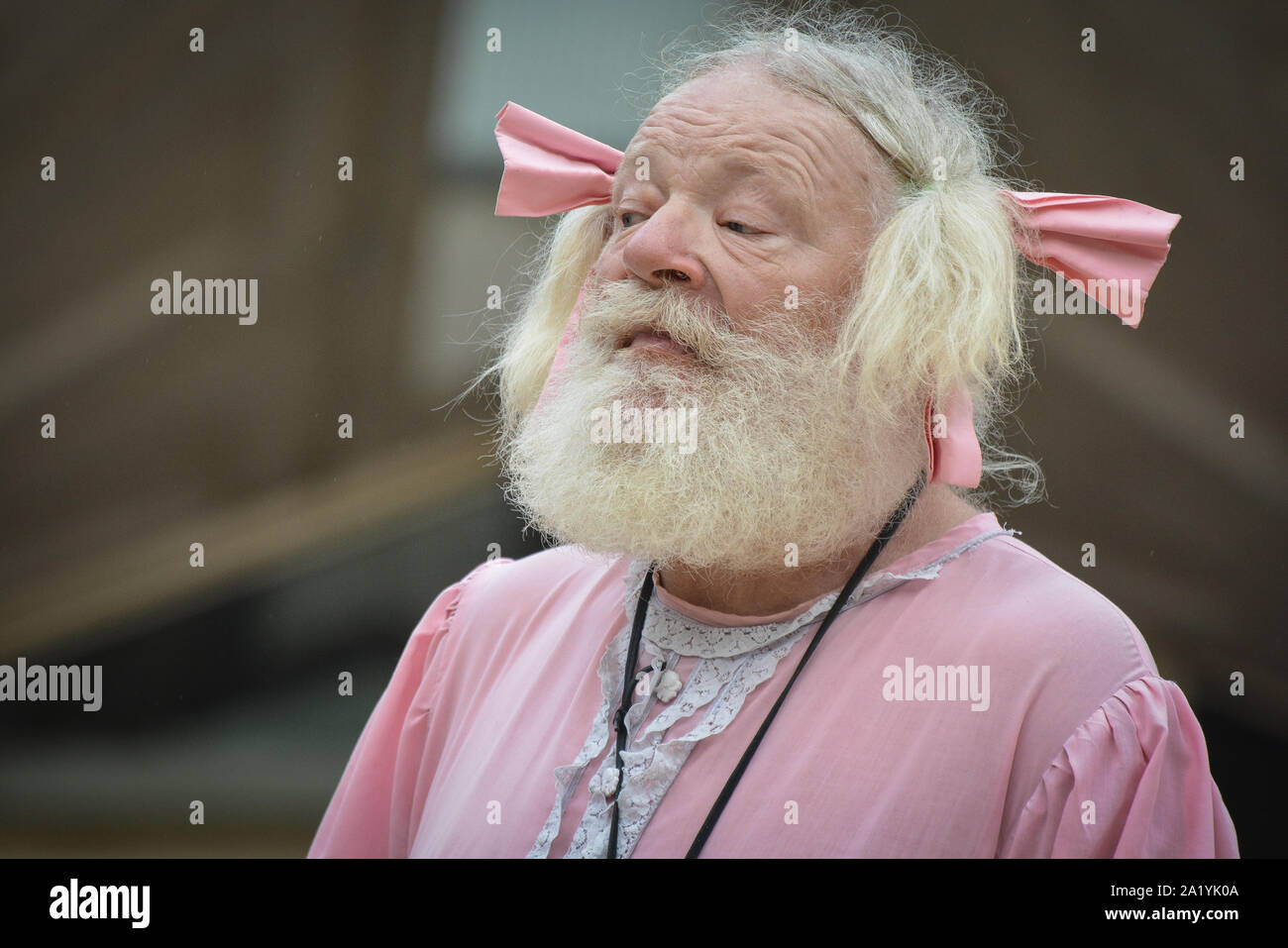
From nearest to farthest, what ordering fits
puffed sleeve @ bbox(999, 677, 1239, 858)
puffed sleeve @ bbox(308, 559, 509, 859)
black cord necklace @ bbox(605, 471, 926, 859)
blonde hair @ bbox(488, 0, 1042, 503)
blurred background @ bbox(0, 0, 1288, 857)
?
1. puffed sleeve @ bbox(999, 677, 1239, 858)
2. black cord necklace @ bbox(605, 471, 926, 859)
3. blonde hair @ bbox(488, 0, 1042, 503)
4. puffed sleeve @ bbox(308, 559, 509, 859)
5. blurred background @ bbox(0, 0, 1288, 857)

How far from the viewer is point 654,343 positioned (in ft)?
5.35

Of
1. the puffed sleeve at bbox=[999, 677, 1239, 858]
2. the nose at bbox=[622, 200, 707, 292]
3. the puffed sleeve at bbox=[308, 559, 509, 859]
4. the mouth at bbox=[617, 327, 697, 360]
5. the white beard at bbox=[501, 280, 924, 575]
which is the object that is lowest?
the puffed sleeve at bbox=[308, 559, 509, 859]

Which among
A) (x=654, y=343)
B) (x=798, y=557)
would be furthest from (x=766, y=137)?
(x=798, y=557)

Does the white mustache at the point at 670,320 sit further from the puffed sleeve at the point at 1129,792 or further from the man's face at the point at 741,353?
the puffed sleeve at the point at 1129,792

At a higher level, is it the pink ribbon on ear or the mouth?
the pink ribbon on ear

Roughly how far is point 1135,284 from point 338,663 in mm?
2598

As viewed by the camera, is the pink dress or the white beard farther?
the white beard

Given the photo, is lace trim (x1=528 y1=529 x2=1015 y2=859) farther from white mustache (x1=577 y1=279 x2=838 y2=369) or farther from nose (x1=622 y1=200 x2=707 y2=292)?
nose (x1=622 y1=200 x2=707 y2=292)

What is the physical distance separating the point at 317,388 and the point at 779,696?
235 cm

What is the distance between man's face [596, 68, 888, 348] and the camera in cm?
158

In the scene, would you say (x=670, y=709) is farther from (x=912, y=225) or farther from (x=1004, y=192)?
(x=1004, y=192)

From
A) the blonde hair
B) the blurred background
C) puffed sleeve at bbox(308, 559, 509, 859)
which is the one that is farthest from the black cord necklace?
the blurred background

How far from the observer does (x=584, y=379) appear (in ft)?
5.63
